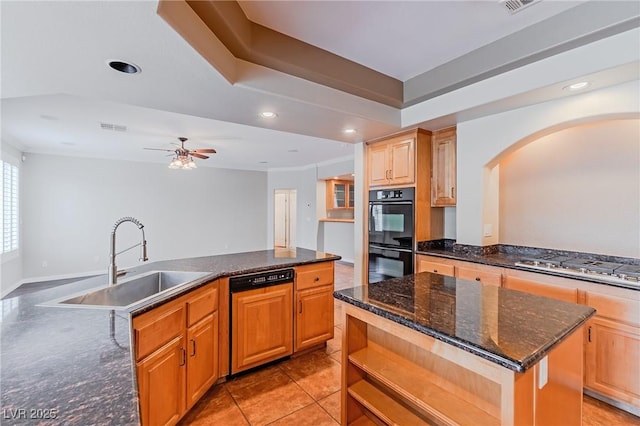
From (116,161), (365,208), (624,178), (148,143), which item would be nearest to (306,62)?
(365,208)

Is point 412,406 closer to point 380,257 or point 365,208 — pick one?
point 380,257

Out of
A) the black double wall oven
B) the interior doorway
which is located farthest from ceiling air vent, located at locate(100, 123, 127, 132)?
the interior doorway

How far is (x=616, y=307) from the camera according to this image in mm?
1922

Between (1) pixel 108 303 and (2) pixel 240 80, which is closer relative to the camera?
(1) pixel 108 303

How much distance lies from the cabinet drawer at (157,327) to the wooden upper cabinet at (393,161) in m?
2.62

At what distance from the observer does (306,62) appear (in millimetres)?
2301

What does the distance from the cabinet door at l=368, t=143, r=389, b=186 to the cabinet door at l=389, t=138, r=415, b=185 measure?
8 centimetres

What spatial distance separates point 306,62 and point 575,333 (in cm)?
238

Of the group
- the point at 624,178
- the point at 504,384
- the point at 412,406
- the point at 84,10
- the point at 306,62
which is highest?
the point at 306,62

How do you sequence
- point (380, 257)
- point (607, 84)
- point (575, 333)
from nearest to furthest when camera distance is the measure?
point (575, 333) → point (607, 84) → point (380, 257)

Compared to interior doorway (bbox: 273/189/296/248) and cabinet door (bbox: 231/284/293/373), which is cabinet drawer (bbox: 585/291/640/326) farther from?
interior doorway (bbox: 273/189/296/248)

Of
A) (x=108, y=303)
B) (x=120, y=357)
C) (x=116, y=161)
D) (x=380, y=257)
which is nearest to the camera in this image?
(x=120, y=357)

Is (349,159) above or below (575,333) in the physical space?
above

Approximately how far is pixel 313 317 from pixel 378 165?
6.70ft
